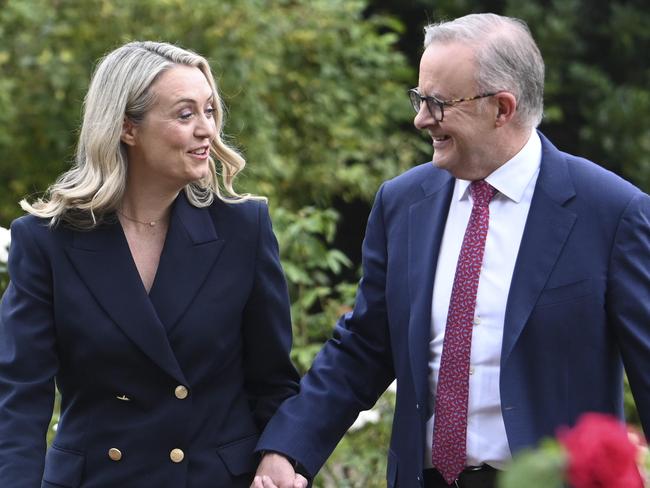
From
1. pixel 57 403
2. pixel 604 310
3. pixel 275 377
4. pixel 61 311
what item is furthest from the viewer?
pixel 57 403

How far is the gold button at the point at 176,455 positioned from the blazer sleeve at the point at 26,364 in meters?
0.34

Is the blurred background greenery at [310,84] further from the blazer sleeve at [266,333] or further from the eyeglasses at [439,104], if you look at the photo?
the eyeglasses at [439,104]

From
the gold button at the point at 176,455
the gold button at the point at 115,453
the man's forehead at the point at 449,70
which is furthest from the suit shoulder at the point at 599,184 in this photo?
the gold button at the point at 115,453

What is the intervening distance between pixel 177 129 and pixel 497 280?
3.08 ft

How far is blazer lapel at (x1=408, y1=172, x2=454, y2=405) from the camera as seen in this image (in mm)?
3443

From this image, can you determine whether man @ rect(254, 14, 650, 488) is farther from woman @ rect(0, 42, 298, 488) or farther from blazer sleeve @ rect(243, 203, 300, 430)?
woman @ rect(0, 42, 298, 488)

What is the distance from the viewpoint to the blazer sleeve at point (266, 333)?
12.3ft

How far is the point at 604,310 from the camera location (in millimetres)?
3318

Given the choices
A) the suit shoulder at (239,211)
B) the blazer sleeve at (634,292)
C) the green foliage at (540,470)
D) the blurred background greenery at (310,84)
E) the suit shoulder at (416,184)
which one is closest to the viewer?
the green foliage at (540,470)

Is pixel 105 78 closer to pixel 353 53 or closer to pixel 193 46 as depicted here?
pixel 193 46

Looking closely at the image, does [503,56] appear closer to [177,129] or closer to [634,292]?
[634,292]

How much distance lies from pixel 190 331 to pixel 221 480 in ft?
1.37

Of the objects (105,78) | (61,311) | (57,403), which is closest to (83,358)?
(61,311)

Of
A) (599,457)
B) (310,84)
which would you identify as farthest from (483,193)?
(310,84)
